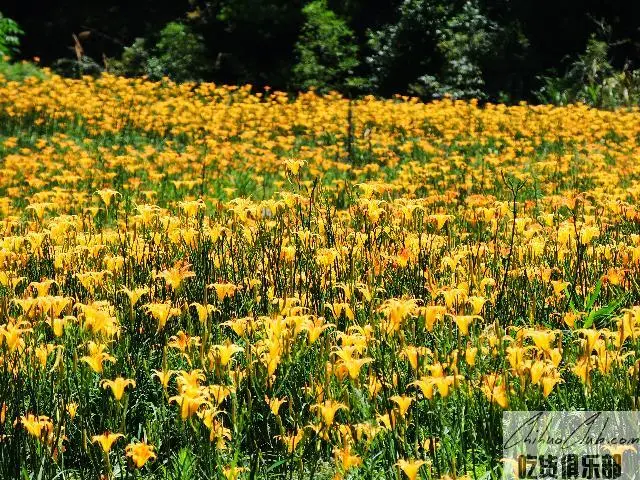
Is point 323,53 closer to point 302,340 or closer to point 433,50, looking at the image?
point 433,50

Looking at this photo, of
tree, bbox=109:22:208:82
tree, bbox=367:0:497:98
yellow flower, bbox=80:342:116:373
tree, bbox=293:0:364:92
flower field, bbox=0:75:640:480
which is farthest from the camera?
tree, bbox=109:22:208:82

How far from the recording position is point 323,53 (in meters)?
18.5

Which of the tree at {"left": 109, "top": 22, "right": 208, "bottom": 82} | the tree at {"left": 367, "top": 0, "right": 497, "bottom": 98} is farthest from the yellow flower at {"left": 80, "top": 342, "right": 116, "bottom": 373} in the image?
the tree at {"left": 109, "top": 22, "right": 208, "bottom": 82}

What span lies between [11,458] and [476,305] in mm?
1794

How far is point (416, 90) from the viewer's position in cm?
1666

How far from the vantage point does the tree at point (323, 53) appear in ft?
59.1

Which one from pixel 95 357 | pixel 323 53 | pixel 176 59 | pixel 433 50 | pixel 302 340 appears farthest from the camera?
pixel 176 59

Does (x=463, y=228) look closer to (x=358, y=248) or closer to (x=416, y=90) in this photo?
(x=358, y=248)

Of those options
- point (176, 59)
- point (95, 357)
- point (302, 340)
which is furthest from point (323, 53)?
point (95, 357)

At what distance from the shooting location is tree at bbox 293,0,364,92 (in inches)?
709

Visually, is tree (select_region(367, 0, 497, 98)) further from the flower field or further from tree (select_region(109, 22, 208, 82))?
the flower field

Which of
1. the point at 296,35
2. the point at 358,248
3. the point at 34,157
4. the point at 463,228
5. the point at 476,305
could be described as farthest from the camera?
the point at 296,35

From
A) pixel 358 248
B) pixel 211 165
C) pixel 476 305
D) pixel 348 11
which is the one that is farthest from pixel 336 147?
pixel 348 11

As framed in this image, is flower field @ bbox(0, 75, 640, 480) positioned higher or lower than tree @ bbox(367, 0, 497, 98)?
lower
